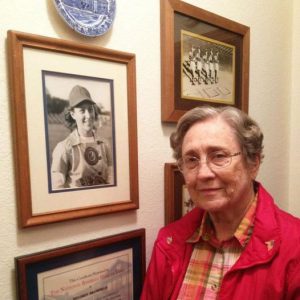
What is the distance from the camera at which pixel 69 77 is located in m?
0.80

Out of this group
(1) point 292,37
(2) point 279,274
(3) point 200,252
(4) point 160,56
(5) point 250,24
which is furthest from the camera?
(1) point 292,37

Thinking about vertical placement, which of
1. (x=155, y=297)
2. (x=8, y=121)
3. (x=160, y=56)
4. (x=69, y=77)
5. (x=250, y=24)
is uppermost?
(x=250, y=24)

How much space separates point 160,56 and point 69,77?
0.36 metres

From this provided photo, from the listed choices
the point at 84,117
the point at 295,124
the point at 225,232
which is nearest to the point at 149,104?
the point at 84,117

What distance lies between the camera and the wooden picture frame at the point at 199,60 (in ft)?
3.29

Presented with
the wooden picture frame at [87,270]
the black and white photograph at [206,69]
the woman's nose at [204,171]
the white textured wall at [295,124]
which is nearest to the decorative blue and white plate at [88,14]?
the black and white photograph at [206,69]

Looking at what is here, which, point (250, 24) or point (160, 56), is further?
point (250, 24)

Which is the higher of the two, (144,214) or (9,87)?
(9,87)

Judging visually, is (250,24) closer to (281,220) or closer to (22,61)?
(281,220)

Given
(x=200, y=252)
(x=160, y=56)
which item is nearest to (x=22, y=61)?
(x=160, y=56)

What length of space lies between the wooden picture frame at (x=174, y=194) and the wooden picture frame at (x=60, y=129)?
0.15 m

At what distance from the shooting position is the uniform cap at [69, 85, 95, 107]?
81cm

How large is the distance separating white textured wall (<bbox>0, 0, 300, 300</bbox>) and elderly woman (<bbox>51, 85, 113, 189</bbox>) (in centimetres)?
12

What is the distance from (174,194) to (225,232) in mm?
249
